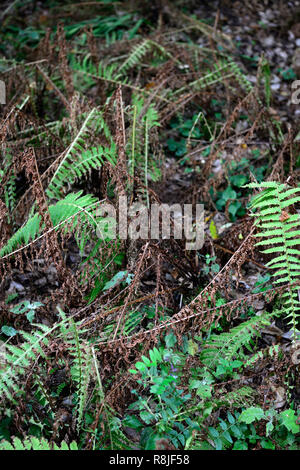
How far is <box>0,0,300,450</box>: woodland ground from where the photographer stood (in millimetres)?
1985

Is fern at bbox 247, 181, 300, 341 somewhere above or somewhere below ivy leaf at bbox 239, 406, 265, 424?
above

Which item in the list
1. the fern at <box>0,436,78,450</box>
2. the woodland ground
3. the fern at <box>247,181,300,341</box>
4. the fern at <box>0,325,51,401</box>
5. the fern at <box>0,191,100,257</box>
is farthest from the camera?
the fern at <box>0,191,100,257</box>

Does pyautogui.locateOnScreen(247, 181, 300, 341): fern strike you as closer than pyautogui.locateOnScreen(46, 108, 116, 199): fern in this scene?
Yes

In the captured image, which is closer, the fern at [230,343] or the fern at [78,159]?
the fern at [230,343]

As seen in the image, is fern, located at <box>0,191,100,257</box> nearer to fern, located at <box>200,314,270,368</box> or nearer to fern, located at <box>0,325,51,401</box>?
fern, located at <box>0,325,51,401</box>

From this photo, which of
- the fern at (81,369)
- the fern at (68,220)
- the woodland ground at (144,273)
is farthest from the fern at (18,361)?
the fern at (68,220)

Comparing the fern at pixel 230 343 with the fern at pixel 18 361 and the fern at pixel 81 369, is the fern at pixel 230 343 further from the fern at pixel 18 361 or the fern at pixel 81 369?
the fern at pixel 18 361

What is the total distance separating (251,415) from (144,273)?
107 cm

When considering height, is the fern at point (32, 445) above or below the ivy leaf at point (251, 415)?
above

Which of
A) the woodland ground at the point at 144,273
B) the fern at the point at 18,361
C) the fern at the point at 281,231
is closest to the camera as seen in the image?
the fern at the point at 18,361

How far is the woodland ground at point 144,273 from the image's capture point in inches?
78.2

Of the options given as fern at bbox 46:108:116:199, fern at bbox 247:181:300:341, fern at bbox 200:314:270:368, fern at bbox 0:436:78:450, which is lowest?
fern at bbox 0:436:78:450

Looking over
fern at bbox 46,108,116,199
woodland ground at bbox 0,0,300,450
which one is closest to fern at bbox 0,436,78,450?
woodland ground at bbox 0,0,300,450

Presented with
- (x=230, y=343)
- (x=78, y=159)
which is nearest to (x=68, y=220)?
Answer: (x=78, y=159)
